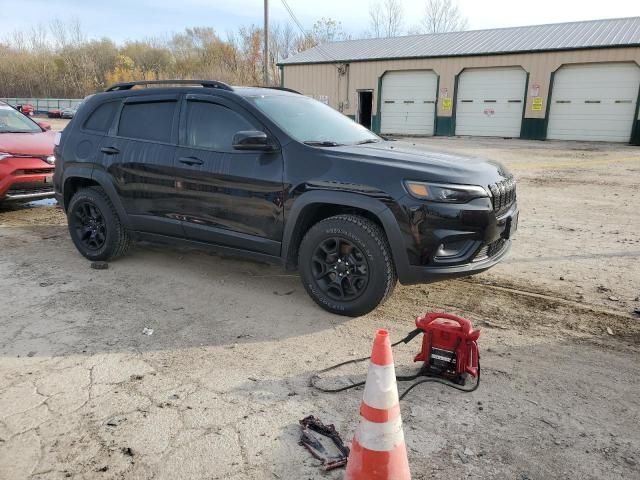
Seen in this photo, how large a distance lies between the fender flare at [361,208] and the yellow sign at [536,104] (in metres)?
22.2

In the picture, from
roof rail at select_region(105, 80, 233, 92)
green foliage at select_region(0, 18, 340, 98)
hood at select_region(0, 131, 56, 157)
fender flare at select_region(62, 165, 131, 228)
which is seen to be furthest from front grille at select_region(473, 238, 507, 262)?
green foliage at select_region(0, 18, 340, 98)

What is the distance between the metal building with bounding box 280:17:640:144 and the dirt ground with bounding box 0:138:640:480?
62.6 ft

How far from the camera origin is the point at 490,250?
391 cm

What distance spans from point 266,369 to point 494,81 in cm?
2423

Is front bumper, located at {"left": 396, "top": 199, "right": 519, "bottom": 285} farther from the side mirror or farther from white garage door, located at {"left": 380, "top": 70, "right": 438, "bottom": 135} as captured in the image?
white garage door, located at {"left": 380, "top": 70, "right": 438, "bottom": 135}

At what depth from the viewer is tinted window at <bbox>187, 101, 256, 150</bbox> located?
4418mm

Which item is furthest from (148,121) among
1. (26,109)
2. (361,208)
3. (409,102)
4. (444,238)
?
(409,102)

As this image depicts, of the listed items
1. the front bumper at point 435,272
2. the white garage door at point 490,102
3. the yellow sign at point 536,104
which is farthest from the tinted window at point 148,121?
the white garage door at point 490,102

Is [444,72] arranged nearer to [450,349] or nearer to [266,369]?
[450,349]

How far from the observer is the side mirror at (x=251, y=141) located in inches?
159

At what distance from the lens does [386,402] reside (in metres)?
2.15

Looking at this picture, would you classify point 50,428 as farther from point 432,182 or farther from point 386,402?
point 432,182

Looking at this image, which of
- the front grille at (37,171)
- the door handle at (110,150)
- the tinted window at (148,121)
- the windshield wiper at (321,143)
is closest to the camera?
the windshield wiper at (321,143)

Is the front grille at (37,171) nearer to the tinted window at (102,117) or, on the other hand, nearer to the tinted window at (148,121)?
the tinted window at (102,117)
